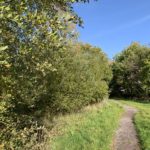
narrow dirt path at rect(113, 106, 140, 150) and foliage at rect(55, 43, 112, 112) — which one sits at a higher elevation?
foliage at rect(55, 43, 112, 112)

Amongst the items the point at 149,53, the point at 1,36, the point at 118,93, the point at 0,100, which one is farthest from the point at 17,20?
the point at 118,93

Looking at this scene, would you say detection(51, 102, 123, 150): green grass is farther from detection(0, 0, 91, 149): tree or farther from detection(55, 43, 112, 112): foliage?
detection(0, 0, 91, 149): tree

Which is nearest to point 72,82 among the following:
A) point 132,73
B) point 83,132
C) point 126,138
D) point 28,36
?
point 83,132

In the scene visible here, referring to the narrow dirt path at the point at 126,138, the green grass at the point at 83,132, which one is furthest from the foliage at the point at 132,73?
the narrow dirt path at the point at 126,138

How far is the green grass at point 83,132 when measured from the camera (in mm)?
15120

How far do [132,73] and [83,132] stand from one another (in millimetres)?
33723

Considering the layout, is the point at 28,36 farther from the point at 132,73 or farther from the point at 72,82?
the point at 132,73

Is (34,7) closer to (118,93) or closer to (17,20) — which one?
(17,20)

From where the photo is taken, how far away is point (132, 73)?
50.3 meters

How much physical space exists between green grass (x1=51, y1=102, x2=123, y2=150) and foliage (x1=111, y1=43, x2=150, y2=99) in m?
22.9

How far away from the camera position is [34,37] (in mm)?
5777

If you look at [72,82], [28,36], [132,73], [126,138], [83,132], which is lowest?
[126,138]

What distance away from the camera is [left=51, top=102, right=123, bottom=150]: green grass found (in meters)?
15.1

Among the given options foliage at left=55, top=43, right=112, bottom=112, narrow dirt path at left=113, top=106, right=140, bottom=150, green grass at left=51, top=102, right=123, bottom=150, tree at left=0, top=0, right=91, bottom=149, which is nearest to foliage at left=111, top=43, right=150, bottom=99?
foliage at left=55, top=43, right=112, bottom=112
